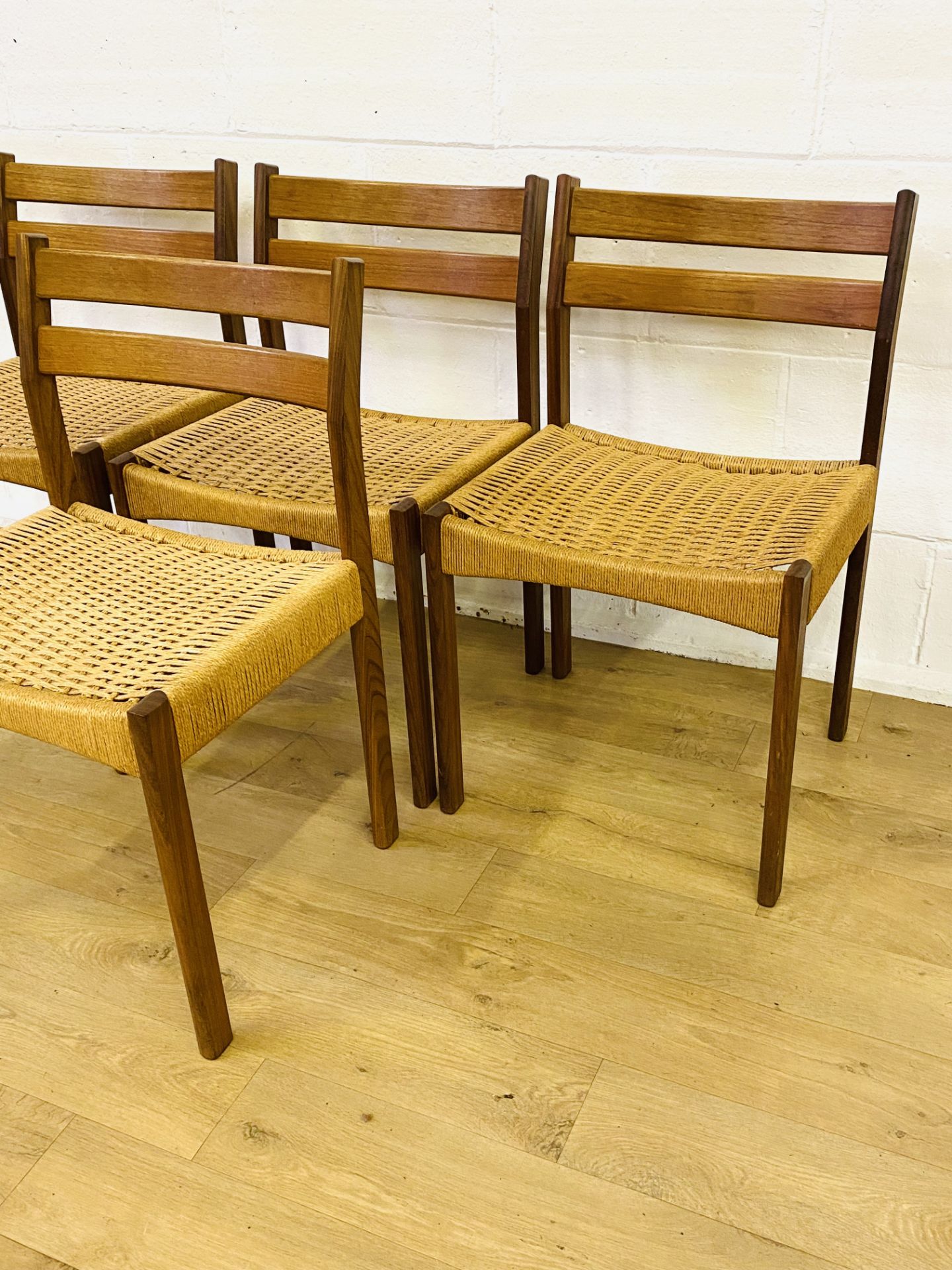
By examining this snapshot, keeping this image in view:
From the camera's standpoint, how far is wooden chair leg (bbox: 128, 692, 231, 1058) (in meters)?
1.06

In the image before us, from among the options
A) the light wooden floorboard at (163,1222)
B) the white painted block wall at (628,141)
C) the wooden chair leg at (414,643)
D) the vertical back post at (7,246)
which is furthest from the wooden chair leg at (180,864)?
the vertical back post at (7,246)

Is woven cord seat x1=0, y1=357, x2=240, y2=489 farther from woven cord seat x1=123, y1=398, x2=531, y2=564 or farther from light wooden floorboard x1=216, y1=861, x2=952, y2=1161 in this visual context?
light wooden floorboard x1=216, y1=861, x2=952, y2=1161

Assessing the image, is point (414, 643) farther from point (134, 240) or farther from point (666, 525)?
point (134, 240)

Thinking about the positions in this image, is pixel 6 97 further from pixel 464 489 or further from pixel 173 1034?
pixel 173 1034

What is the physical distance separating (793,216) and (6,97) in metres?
1.53

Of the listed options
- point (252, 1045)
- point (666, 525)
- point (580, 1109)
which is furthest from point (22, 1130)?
point (666, 525)

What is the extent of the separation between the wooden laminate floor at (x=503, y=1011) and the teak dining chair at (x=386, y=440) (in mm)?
223

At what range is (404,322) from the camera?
6.55ft

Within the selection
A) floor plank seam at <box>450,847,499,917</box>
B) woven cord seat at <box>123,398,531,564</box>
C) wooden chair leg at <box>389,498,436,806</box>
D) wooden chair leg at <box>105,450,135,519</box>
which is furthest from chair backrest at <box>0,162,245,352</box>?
floor plank seam at <box>450,847,499,917</box>

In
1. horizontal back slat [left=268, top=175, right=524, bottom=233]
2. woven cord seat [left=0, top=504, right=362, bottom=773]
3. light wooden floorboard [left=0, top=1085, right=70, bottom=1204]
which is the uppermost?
horizontal back slat [left=268, top=175, right=524, bottom=233]

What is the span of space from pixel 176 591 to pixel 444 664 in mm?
374

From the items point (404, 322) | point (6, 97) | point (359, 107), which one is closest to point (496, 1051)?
point (404, 322)

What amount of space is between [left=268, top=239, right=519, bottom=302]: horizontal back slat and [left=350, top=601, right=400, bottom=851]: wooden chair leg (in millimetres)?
577

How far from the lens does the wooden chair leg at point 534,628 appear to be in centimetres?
187
